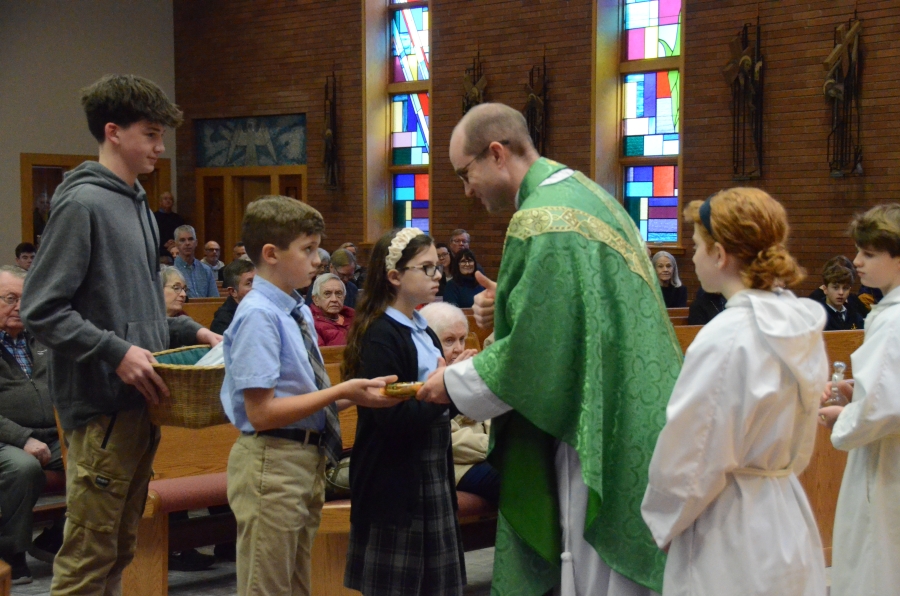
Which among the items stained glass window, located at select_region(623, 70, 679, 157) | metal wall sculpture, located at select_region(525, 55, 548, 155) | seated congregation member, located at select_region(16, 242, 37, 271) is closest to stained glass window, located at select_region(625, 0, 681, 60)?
stained glass window, located at select_region(623, 70, 679, 157)

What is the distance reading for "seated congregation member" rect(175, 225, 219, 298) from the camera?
10883 millimetres

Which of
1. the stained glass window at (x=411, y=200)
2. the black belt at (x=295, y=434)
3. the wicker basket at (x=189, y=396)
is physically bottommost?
the black belt at (x=295, y=434)

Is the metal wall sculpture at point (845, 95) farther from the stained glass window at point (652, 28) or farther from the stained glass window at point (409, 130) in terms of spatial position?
the stained glass window at point (409, 130)

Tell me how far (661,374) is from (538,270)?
Result: 1.35 ft

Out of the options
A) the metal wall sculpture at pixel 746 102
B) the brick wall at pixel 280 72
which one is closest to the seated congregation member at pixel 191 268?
the brick wall at pixel 280 72

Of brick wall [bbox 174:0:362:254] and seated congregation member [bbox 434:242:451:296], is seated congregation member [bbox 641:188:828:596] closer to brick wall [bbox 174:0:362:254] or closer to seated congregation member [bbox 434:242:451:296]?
seated congregation member [bbox 434:242:451:296]

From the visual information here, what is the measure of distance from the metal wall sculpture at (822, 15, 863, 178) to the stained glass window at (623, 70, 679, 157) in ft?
6.43

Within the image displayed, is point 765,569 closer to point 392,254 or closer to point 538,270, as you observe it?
point 538,270

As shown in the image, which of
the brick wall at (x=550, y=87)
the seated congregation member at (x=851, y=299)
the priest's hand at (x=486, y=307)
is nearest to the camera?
the priest's hand at (x=486, y=307)

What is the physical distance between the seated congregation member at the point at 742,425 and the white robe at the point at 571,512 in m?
0.30

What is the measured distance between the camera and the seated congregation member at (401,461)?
3.11m

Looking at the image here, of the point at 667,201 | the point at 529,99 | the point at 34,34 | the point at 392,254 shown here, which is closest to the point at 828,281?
the point at 667,201

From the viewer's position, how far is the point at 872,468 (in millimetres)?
3354

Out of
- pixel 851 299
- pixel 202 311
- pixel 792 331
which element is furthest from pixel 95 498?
pixel 851 299
